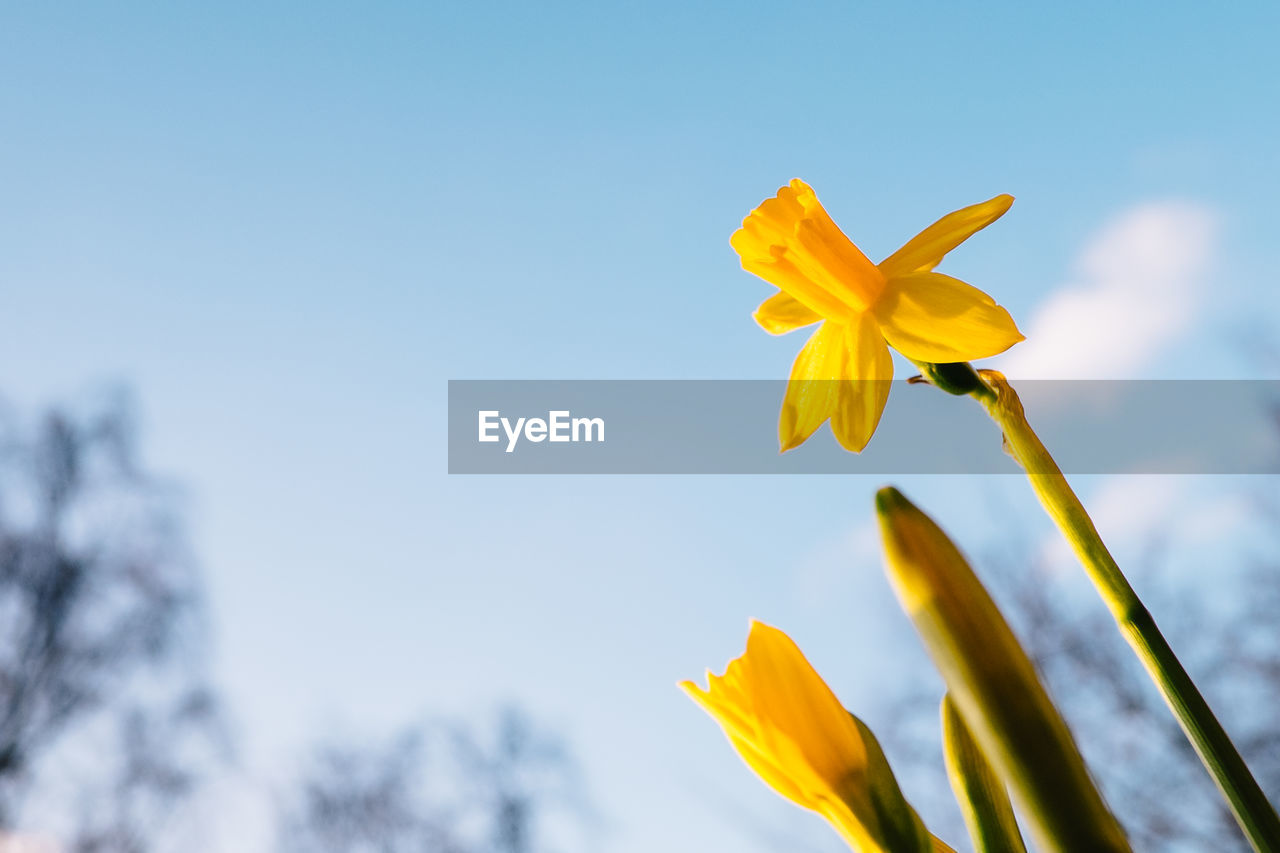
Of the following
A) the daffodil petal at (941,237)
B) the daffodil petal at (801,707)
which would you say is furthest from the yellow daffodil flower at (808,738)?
the daffodil petal at (941,237)

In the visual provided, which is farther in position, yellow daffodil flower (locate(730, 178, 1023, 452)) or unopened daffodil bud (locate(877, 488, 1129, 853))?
yellow daffodil flower (locate(730, 178, 1023, 452))

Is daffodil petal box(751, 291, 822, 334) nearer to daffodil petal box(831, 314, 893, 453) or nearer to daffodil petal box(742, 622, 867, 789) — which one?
daffodil petal box(831, 314, 893, 453)

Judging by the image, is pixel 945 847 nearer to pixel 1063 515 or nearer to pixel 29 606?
pixel 1063 515

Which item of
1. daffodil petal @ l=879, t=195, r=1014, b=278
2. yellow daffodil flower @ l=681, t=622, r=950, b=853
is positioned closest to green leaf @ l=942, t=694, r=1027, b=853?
yellow daffodil flower @ l=681, t=622, r=950, b=853

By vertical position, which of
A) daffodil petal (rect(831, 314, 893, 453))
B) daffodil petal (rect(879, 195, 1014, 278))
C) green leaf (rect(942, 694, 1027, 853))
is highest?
daffodil petal (rect(879, 195, 1014, 278))

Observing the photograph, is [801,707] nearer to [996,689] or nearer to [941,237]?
[996,689]

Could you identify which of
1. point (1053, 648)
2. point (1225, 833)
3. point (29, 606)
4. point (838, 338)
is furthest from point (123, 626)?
point (838, 338)

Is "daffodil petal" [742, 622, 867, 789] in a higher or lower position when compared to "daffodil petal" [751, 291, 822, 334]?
lower
